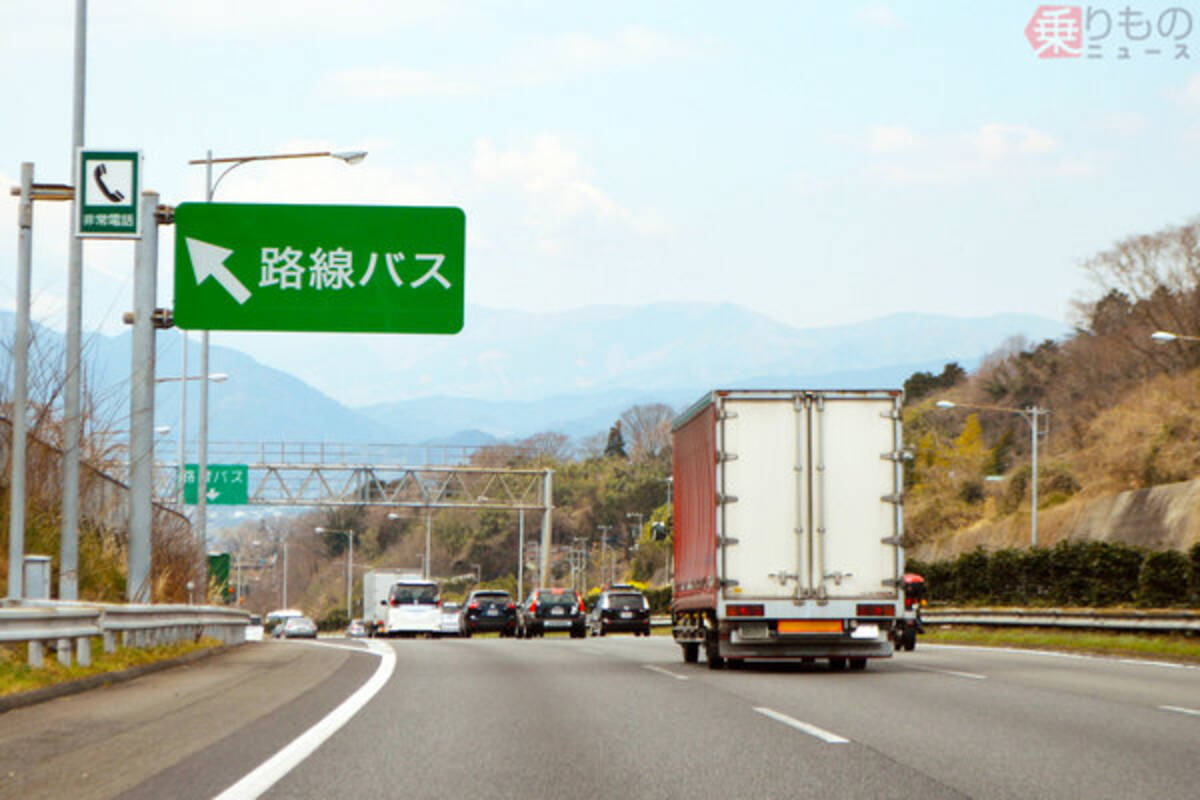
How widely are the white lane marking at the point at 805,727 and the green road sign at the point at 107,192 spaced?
11.5 meters

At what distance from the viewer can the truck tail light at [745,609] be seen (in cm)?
2058

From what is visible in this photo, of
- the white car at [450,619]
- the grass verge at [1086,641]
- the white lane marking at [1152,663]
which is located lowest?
the white car at [450,619]

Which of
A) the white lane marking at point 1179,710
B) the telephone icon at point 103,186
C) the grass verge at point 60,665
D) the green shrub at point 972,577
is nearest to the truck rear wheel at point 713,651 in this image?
the grass verge at point 60,665

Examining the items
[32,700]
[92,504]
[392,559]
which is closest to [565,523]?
[392,559]

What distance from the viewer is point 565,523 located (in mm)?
139375

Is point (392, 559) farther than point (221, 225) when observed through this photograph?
Yes

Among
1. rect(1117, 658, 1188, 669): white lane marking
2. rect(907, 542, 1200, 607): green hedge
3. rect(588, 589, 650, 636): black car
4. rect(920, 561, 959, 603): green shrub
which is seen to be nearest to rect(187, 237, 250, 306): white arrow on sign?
rect(1117, 658, 1188, 669): white lane marking

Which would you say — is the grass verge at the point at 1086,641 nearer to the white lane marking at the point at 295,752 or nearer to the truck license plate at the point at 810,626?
the truck license plate at the point at 810,626

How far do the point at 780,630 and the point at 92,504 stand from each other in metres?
11.9

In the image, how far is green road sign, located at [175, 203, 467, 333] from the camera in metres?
24.1

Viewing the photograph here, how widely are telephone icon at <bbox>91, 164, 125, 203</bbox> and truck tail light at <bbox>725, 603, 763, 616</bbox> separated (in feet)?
31.3

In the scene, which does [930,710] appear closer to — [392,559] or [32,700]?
[32,700]

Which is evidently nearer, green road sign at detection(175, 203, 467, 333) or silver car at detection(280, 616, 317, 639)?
green road sign at detection(175, 203, 467, 333)

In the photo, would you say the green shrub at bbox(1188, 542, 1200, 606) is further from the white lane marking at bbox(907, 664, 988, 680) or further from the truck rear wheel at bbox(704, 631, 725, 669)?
the truck rear wheel at bbox(704, 631, 725, 669)
